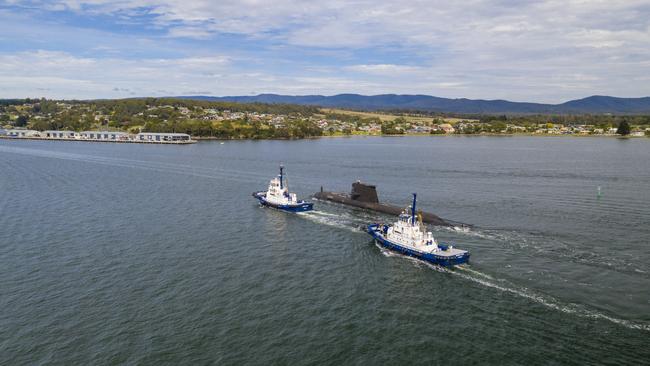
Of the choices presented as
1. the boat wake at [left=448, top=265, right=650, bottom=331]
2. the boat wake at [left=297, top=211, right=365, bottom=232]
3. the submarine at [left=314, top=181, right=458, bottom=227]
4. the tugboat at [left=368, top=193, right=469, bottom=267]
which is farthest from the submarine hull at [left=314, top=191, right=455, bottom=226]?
the boat wake at [left=448, top=265, right=650, bottom=331]

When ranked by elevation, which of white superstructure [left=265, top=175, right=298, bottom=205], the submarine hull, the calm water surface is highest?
white superstructure [left=265, top=175, right=298, bottom=205]

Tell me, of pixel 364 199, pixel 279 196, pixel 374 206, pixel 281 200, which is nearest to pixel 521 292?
pixel 374 206

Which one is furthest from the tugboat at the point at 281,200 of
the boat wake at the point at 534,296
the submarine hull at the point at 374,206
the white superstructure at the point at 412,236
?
the boat wake at the point at 534,296

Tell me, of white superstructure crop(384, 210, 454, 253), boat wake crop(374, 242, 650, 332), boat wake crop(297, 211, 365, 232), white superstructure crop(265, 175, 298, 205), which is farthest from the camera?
white superstructure crop(265, 175, 298, 205)

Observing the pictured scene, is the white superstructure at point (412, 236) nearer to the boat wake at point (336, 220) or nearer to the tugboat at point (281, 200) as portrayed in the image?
the boat wake at point (336, 220)

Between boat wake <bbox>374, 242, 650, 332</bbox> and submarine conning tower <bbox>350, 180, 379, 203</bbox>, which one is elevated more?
submarine conning tower <bbox>350, 180, 379, 203</bbox>

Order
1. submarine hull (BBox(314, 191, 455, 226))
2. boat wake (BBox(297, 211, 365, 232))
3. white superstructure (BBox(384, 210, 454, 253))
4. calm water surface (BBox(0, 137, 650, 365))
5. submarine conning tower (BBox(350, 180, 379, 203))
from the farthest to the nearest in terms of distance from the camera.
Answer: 1. submarine conning tower (BBox(350, 180, 379, 203))
2. submarine hull (BBox(314, 191, 455, 226))
3. boat wake (BBox(297, 211, 365, 232))
4. white superstructure (BBox(384, 210, 454, 253))
5. calm water surface (BBox(0, 137, 650, 365))

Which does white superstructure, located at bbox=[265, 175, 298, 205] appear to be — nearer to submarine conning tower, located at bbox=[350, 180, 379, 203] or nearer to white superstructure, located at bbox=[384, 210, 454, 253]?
submarine conning tower, located at bbox=[350, 180, 379, 203]

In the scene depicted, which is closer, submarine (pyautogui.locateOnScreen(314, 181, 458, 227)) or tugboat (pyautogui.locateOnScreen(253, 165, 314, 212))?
submarine (pyautogui.locateOnScreen(314, 181, 458, 227))
